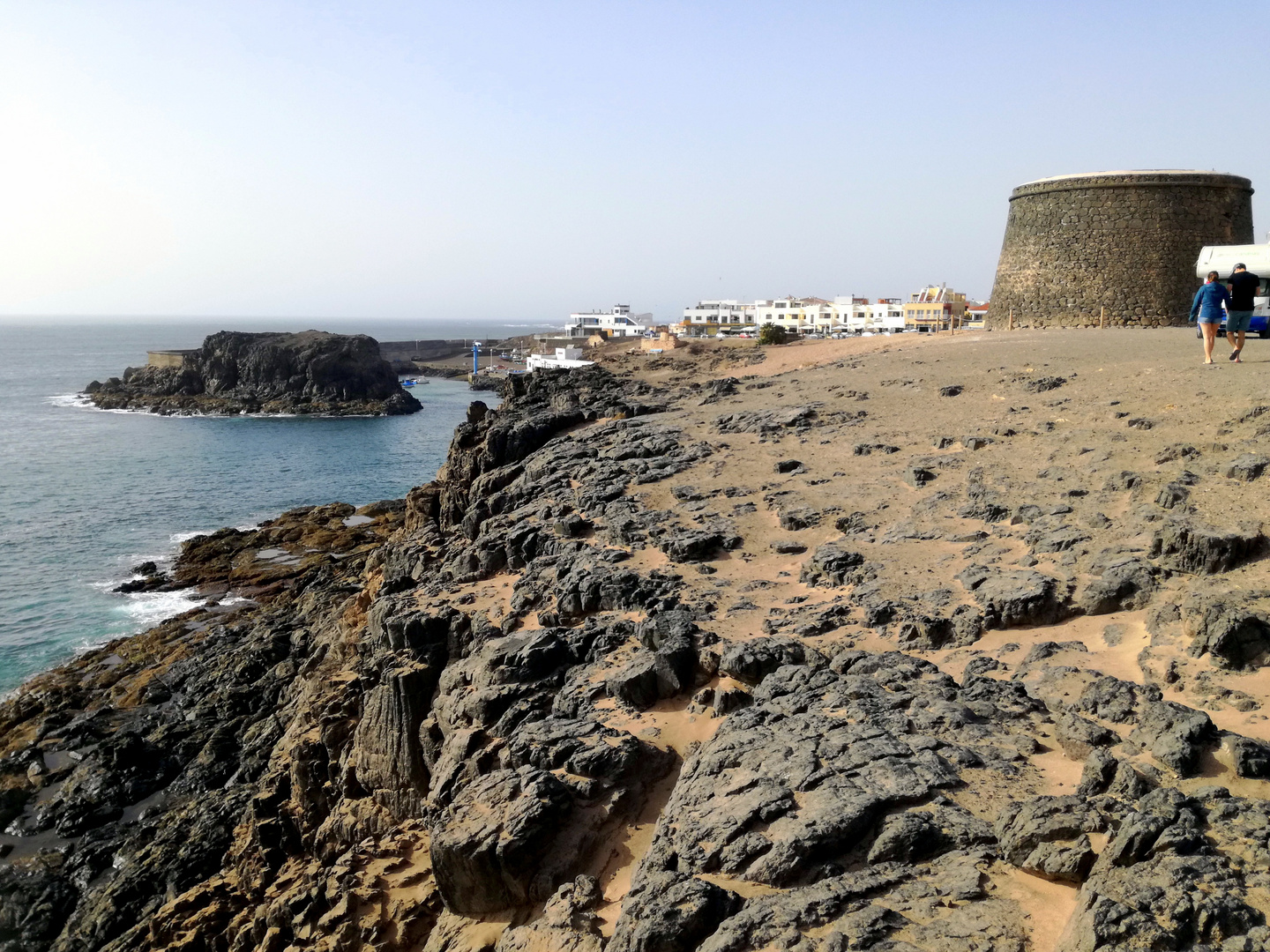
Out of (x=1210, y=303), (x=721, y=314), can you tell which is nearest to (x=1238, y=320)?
(x=1210, y=303)

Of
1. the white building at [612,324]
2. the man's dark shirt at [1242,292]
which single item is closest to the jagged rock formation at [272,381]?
the white building at [612,324]

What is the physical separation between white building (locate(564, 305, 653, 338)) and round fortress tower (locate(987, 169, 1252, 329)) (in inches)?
2826

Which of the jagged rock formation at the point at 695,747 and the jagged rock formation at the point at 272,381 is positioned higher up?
the jagged rock formation at the point at 272,381

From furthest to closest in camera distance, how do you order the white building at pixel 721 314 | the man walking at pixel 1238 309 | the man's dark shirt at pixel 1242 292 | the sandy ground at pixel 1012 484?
1. the white building at pixel 721 314
2. the man walking at pixel 1238 309
3. the man's dark shirt at pixel 1242 292
4. the sandy ground at pixel 1012 484

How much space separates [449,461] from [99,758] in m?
11.1

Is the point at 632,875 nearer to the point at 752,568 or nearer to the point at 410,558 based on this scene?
the point at 752,568

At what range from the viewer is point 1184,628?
8.68 meters

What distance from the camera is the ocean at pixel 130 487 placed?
2741 centimetres

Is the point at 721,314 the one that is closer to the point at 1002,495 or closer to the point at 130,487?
the point at 130,487

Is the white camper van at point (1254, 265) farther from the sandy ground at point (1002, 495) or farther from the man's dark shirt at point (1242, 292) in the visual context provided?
the man's dark shirt at point (1242, 292)

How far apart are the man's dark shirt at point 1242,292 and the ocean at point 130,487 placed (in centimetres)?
2801

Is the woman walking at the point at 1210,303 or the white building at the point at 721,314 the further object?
the white building at the point at 721,314

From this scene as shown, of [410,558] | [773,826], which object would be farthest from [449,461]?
[773,826]

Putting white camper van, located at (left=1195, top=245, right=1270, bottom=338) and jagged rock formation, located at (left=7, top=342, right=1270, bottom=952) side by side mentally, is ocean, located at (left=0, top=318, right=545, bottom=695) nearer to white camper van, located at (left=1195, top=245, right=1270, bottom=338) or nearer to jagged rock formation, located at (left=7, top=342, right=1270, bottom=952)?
jagged rock formation, located at (left=7, top=342, right=1270, bottom=952)
